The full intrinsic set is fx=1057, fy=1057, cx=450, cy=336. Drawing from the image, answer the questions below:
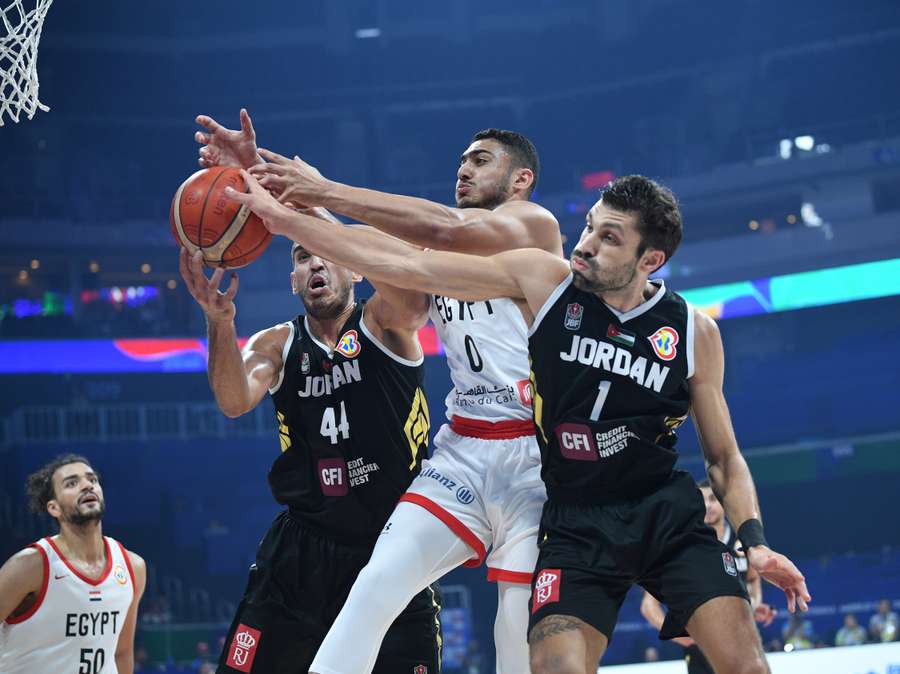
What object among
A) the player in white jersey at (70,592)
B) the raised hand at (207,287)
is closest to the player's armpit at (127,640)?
the player in white jersey at (70,592)

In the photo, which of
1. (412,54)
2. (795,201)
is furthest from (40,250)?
(795,201)

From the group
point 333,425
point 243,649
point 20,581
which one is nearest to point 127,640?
point 20,581

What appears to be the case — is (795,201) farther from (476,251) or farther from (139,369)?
(476,251)

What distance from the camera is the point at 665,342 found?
3760mm

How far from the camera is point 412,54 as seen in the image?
88.5 feet

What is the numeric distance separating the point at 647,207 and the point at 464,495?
1273 mm

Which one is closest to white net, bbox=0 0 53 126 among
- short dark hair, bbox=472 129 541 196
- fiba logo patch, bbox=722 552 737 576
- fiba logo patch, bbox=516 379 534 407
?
short dark hair, bbox=472 129 541 196

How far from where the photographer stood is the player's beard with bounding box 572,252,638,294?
3.75 m

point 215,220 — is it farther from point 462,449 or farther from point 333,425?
point 462,449

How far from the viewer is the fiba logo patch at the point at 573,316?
3.75 meters

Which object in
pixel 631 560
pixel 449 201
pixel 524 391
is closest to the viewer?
pixel 631 560

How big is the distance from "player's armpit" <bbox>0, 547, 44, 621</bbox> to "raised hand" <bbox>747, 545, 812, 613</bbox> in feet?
13.2

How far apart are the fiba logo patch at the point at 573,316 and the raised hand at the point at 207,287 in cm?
124

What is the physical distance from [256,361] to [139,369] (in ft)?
61.2
